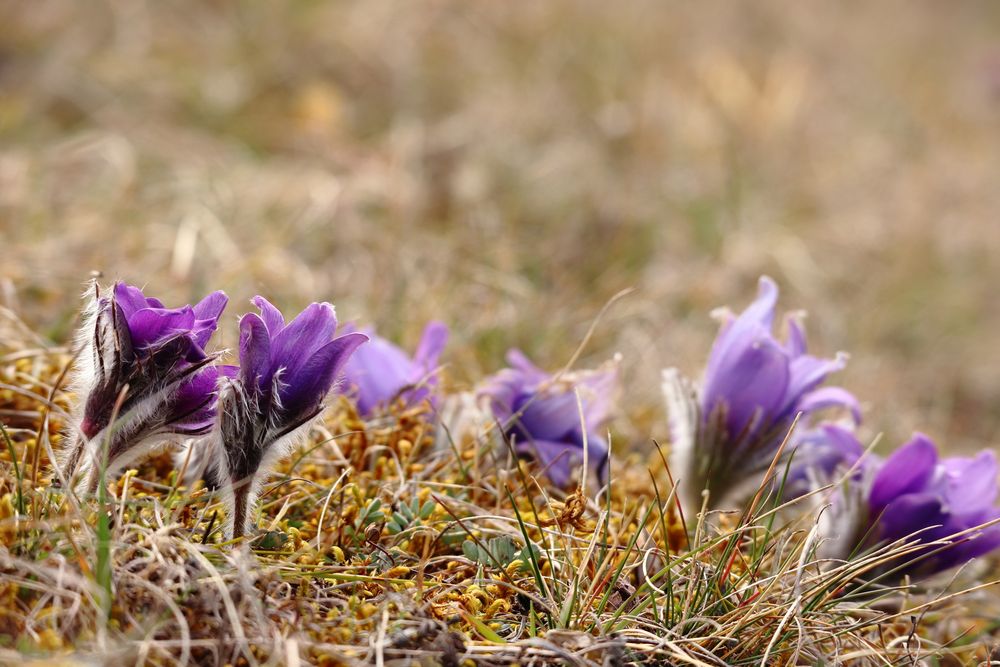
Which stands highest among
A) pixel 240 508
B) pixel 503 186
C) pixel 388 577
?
pixel 503 186

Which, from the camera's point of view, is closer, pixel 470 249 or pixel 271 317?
pixel 271 317

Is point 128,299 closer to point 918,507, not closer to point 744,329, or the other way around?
point 744,329

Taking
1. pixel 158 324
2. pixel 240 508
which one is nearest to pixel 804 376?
pixel 240 508

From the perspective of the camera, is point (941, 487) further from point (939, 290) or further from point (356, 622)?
point (939, 290)


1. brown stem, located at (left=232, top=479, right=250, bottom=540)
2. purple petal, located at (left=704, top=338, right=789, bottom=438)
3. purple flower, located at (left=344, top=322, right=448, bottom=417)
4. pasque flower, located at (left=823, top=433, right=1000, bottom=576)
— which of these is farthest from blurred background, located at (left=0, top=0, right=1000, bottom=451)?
brown stem, located at (left=232, top=479, right=250, bottom=540)

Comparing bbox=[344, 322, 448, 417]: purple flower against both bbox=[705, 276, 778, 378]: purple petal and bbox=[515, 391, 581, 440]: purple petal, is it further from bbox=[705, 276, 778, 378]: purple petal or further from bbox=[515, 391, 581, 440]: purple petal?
bbox=[705, 276, 778, 378]: purple petal

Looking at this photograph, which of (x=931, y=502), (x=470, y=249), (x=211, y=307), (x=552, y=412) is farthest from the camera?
(x=470, y=249)
